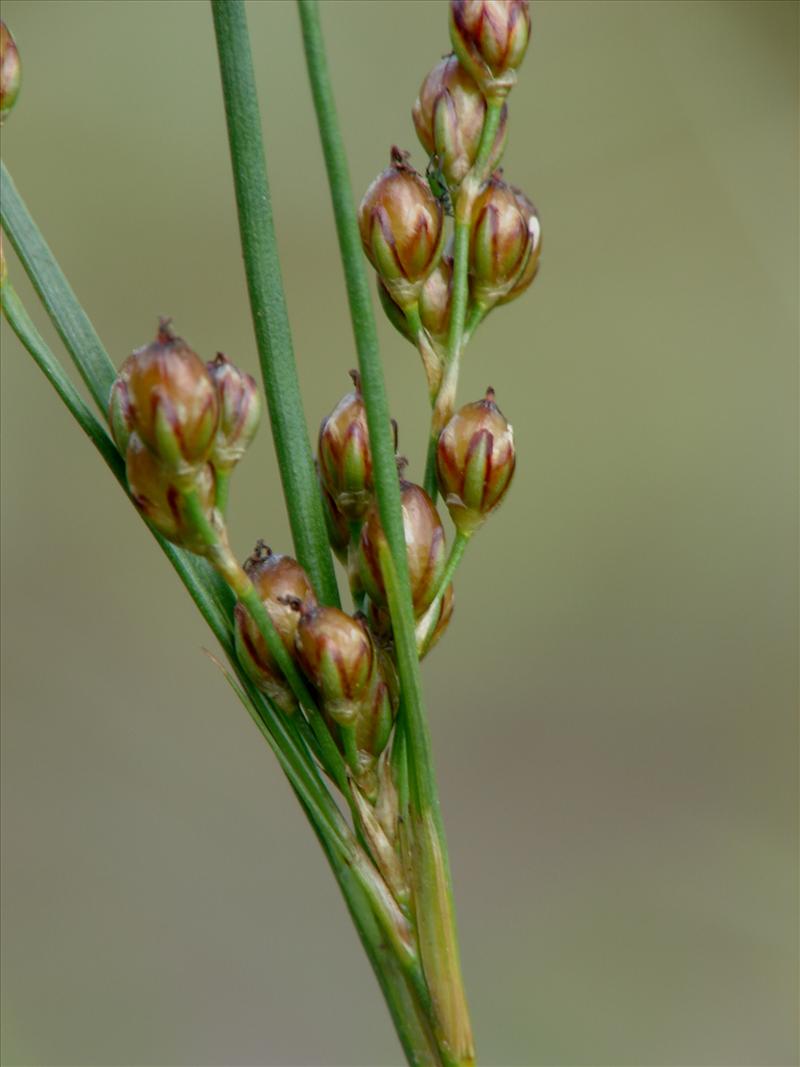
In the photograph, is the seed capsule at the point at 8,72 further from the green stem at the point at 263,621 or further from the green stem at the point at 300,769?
the green stem at the point at 263,621

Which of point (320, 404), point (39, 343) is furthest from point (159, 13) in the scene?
point (39, 343)

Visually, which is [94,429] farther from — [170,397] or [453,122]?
[453,122]

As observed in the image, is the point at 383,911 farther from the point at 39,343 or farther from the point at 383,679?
the point at 39,343

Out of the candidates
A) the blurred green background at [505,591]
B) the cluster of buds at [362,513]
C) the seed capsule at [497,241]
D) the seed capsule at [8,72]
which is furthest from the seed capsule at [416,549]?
the blurred green background at [505,591]

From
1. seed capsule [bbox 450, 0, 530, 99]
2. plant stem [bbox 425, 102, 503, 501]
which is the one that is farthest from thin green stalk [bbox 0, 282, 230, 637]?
seed capsule [bbox 450, 0, 530, 99]

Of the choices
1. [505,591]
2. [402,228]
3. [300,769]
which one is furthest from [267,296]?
[505,591]
